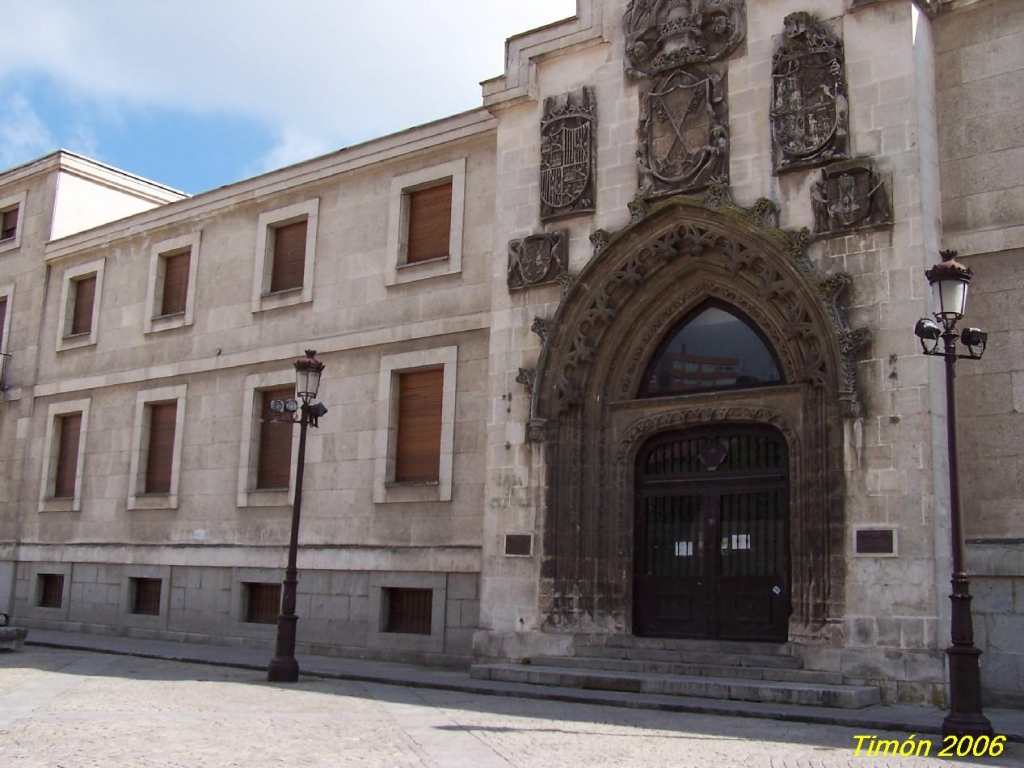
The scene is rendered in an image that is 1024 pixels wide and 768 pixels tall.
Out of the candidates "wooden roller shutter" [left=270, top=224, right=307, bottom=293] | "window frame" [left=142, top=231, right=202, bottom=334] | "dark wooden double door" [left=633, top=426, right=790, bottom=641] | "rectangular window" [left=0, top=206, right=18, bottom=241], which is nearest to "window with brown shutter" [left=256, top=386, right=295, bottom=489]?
"wooden roller shutter" [left=270, top=224, right=307, bottom=293]

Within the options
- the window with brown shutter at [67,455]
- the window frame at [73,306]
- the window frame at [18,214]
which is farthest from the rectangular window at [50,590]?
the window frame at [18,214]

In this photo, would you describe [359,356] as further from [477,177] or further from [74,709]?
[74,709]

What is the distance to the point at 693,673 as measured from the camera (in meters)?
13.6

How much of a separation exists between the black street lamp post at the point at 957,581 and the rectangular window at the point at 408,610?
930 cm

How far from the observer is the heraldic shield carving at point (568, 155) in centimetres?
1603

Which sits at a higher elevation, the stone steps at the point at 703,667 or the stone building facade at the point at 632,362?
the stone building facade at the point at 632,362

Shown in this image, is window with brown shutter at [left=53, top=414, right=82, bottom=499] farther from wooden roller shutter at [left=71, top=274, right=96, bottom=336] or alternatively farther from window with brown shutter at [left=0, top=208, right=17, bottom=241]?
window with brown shutter at [left=0, top=208, right=17, bottom=241]

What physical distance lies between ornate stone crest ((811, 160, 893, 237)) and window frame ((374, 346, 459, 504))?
257 inches

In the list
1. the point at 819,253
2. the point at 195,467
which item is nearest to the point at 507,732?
the point at 819,253

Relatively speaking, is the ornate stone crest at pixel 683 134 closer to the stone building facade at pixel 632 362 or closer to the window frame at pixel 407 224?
the stone building facade at pixel 632 362

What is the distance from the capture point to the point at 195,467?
21.5 m

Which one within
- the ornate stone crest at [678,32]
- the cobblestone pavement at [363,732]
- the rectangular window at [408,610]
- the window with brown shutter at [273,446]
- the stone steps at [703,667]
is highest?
the ornate stone crest at [678,32]

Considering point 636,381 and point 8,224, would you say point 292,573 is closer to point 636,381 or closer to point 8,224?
point 636,381

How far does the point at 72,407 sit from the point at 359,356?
8.47 m
